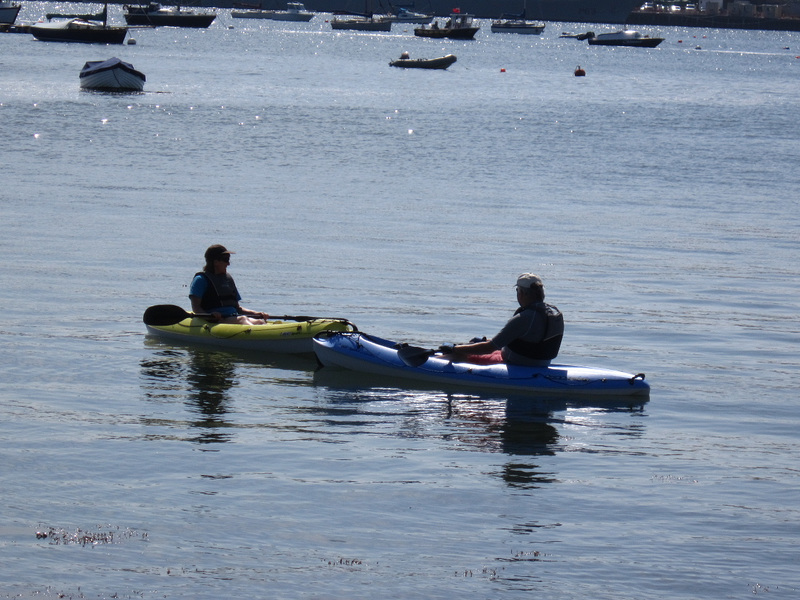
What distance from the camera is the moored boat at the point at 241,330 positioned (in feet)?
49.8

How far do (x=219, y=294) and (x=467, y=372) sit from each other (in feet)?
12.2

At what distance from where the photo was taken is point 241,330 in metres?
15.6

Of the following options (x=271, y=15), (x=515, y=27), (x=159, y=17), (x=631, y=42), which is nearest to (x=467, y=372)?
(x=159, y=17)

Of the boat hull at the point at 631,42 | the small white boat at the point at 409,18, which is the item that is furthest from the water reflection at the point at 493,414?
the small white boat at the point at 409,18

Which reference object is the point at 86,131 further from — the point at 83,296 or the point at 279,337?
the point at 279,337

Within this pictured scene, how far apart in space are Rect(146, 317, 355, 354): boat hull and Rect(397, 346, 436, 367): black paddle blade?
1196mm

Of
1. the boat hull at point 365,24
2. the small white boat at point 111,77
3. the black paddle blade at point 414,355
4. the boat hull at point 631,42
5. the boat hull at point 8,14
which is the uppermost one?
the boat hull at point 365,24

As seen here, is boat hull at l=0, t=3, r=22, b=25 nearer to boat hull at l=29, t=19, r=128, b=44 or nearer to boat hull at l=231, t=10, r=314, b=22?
boat hull at l=29, t=19, r=128, b=44

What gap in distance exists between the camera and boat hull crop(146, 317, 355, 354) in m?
15.2

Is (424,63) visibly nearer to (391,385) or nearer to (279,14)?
(279,14)

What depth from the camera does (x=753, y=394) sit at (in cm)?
1430

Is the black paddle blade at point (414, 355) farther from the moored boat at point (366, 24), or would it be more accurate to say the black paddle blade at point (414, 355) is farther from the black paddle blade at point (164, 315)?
the moored boat at point (366, 24)

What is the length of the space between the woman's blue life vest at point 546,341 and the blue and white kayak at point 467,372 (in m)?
0.16

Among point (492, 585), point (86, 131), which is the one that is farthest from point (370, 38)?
point (492, 585)
